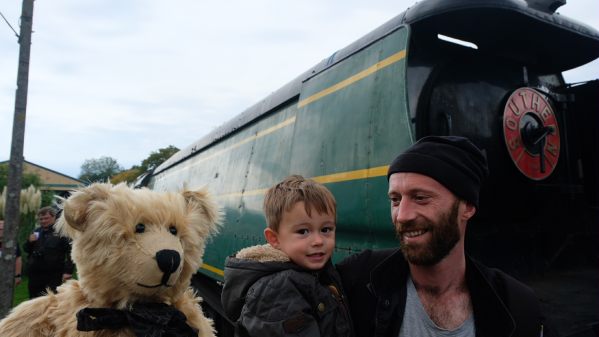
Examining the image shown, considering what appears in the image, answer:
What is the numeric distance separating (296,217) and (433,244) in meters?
0.51

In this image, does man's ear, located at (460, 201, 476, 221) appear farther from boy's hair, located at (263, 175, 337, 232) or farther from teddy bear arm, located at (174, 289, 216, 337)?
teddy bear arm, located at (174, 289, 216, 337)

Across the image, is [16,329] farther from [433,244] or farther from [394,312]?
[433,244]

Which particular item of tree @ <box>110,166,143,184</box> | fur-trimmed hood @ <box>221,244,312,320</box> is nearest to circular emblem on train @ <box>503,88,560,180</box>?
fur-trimmed hood @ <box>221,244,312,320</box>

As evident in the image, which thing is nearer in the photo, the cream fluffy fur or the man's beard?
the man's beard

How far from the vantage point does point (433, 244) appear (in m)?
1.46

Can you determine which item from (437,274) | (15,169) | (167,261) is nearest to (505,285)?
(437,274)

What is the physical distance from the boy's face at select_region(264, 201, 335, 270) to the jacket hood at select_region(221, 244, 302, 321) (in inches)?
1.7

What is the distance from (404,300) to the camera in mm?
1510

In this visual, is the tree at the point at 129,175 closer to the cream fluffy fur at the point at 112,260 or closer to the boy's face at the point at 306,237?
the cream fluffy fur at the point at 112,260

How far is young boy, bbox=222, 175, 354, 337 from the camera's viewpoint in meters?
1.40

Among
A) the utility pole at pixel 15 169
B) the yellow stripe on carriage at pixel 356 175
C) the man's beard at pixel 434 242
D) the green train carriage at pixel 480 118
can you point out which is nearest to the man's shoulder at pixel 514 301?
the man's beard at pixel 434 242

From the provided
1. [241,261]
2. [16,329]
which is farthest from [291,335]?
[16,329]

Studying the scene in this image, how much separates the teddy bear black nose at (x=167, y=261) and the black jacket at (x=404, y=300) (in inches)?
27.8

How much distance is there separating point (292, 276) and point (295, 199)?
0.30m
